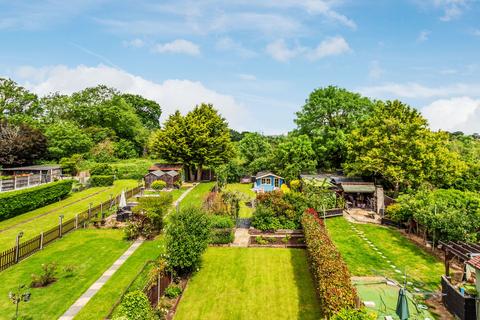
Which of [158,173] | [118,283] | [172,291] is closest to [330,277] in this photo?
[172,291]

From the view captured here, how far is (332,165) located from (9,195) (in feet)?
128

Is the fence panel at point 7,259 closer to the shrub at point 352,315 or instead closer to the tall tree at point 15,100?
the shrub at point 352,315

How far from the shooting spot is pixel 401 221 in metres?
23.7

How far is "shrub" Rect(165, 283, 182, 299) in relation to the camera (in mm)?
13117

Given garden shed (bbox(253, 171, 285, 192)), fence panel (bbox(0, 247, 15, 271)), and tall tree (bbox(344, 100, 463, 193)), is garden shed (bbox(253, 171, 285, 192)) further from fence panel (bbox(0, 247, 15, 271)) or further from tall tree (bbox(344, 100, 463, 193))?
fence panel (bbox(0, 247, 15, 271))

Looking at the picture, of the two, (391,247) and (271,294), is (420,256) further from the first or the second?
(271,294)

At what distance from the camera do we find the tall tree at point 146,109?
9138 cm

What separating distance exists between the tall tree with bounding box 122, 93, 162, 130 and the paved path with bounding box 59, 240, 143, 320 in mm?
77331

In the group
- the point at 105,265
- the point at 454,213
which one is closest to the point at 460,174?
the point at 454,213

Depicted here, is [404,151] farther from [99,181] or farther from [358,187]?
[99,181]

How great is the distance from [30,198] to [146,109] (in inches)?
2828

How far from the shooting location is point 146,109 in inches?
3770

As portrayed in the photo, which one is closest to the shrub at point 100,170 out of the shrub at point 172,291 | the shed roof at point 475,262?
the shrub at point 172,291

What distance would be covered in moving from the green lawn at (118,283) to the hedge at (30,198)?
13.5 m
